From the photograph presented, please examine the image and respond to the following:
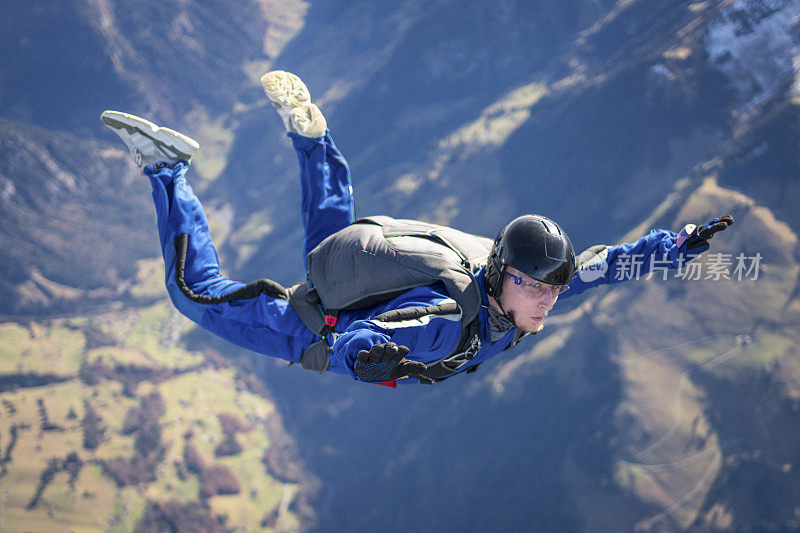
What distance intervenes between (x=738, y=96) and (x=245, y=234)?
65.4 meters

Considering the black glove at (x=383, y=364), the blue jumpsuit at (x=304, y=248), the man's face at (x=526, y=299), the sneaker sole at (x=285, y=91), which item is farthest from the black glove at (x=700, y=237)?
the sneaker sole at (x=285, y=91)

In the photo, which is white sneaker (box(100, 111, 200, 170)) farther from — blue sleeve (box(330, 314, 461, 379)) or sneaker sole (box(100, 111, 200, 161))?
blue sleeve (box(330, 314, 461, 379))

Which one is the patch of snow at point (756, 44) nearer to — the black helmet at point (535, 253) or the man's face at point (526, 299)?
the black helmet at point (535, 253)

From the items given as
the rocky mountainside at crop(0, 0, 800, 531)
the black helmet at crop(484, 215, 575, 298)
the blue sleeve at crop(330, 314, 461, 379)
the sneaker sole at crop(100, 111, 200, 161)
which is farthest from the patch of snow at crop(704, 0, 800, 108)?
the blue sleeve at crop(330, 314, 461, 379)

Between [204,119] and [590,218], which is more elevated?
[204,119]

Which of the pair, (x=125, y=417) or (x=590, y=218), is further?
(x=125, y=417)

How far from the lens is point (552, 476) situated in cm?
4791

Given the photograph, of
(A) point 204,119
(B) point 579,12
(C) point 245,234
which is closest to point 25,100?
(A) point 204,119

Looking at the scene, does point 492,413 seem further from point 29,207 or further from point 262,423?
point 29,207

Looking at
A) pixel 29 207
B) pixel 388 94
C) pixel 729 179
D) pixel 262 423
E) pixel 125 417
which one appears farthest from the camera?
pixel 388 94

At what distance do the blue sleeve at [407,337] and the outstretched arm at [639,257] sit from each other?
76.3 inches

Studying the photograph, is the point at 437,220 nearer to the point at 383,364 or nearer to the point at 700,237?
the point at 700,237

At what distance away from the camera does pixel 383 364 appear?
2.60 m

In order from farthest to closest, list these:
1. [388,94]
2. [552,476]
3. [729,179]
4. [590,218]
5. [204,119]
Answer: [204,119]
[388,94]
[590,218]
[552,476]
[729,179]
